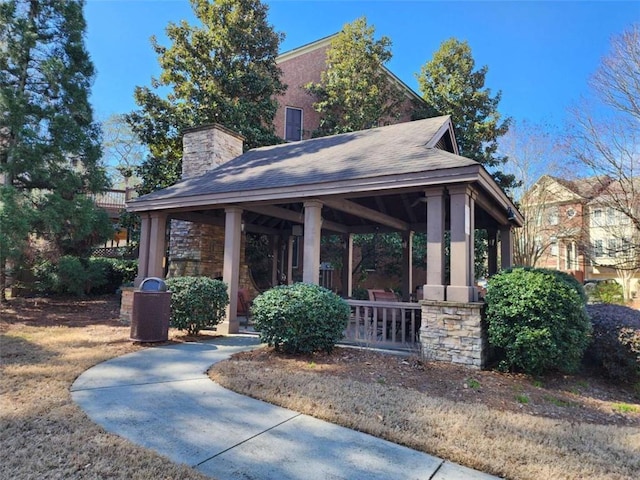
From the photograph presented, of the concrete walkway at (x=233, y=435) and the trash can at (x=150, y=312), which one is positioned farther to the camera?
the trash can at (x=150, y=312)

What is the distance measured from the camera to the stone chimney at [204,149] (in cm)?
1207

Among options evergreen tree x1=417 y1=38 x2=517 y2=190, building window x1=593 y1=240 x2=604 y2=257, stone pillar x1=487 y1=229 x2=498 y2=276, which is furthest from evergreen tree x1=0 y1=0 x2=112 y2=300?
building window x1=593 y1=240 x2=604 y2=257

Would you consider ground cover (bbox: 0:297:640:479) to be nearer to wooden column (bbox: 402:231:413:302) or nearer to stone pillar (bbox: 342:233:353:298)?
wooden column (bbox: 402:231:413:302)

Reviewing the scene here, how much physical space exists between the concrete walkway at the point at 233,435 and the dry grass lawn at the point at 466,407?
0.20 m

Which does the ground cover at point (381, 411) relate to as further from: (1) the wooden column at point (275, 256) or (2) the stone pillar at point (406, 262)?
(1) the wooden column at point (275, 256)

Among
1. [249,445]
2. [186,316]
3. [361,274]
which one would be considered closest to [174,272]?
[186,316]

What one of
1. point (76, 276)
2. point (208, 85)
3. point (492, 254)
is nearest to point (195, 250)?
point (76, 276)

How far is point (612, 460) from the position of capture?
120 inches

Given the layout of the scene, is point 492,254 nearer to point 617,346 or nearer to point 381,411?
point 617,346

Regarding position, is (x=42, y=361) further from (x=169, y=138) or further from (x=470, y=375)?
(x=169, y=138)

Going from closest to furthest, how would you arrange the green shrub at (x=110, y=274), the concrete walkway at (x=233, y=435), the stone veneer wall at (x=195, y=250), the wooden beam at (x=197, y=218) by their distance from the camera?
1. the concrete walkway at (x=233, y=435)
2. the wooden beam at (x=197, y=218)
3. the stone veneer wall at (x=195, y=250)
4. the green shrub at (x=110, y=274)

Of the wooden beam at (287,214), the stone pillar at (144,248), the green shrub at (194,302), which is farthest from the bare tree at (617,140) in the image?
the stone pillar at (144,248)

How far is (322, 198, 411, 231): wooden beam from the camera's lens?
303 inches

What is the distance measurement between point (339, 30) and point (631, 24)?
1175cm
